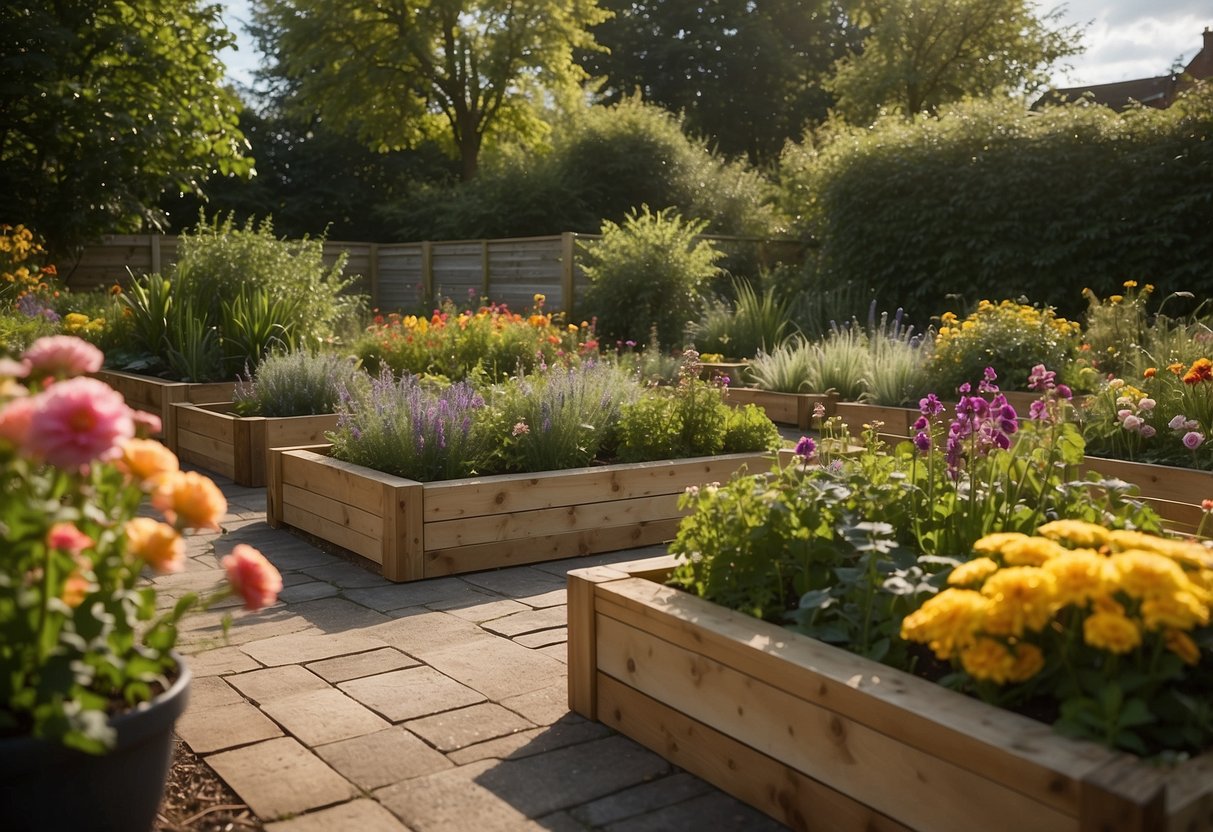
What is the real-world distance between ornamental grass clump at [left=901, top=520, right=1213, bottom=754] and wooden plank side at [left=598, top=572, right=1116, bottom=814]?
90 mm

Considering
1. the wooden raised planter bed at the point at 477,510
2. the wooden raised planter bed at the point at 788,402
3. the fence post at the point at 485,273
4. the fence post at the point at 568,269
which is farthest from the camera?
the fence post at the point at 485,273

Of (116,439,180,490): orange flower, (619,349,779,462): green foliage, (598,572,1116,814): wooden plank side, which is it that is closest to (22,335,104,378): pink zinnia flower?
(116,439,180,490): orange flower

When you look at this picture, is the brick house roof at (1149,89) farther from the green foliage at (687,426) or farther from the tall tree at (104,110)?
the green foliage at (687,426)

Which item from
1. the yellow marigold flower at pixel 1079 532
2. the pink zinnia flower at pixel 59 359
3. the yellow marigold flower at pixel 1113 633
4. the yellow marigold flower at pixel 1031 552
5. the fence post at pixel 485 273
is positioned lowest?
the yellow marigold flower at pixel 1113 633

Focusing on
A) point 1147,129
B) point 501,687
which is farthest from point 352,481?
point 1147,129

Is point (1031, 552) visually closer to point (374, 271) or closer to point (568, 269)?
point (568, 269)

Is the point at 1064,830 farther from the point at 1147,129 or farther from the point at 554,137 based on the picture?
the point at 554,137

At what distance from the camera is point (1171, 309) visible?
10.7m

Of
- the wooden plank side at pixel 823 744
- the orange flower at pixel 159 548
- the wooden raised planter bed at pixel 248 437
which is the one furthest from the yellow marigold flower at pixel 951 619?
the wooden raised planter bed at pixel 248 437

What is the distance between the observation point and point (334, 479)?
4.75 metres

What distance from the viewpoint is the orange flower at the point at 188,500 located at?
1831 mm

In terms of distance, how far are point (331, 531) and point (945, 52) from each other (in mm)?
21658

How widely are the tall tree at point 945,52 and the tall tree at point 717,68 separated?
22.6ft

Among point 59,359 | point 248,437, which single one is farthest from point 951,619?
point 248,437
